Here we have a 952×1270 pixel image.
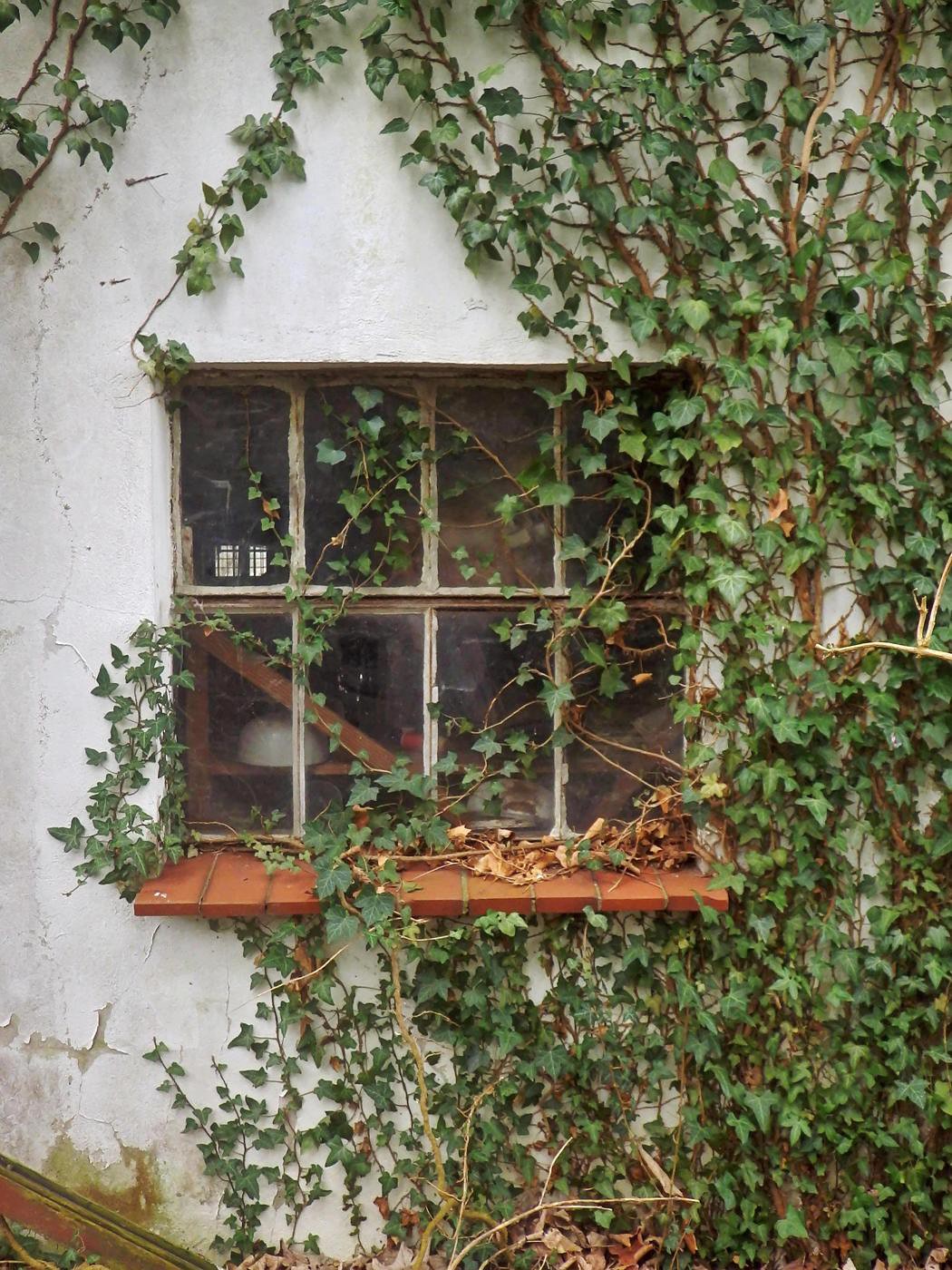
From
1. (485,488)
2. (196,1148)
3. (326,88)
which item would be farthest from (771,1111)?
(326,88)

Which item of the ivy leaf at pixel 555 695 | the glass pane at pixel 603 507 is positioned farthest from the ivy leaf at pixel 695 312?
the ivy leaf at pixel 555 695

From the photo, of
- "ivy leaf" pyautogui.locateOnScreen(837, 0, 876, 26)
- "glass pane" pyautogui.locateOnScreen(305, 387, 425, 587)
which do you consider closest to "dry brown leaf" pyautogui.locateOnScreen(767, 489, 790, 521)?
"glass pane" pyautogui.locateOnScreen(305, 387, 425, 587)

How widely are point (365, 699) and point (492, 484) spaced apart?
0.68 meters

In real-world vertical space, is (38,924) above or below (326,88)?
below

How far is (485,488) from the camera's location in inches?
113

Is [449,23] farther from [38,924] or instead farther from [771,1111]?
[771,1111]

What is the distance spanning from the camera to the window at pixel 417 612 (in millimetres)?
2809

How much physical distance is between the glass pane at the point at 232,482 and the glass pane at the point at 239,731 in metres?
0.16

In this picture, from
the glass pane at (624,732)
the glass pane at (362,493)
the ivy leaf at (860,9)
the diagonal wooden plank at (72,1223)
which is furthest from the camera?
the glass pane at (624,732)

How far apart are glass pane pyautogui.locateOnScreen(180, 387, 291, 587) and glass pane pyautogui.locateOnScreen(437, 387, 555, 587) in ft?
1.45

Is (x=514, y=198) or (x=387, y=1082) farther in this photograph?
(x=387, y=1082)

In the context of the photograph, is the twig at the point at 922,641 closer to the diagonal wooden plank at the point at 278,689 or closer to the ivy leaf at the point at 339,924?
the diagonal wooden plank at the point at 278,689

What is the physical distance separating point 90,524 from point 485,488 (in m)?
1.04

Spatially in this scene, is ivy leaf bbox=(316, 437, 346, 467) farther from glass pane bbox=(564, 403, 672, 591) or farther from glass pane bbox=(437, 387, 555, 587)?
glass pane bbox=(564, 403, 672, 591)
